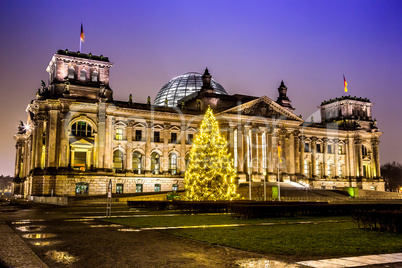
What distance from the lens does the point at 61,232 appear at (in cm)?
1925

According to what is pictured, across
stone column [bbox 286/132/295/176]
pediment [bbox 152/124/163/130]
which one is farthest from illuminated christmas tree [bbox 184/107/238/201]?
stone column [bbox 286/132/295/176]

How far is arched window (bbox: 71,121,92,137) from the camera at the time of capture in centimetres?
6831

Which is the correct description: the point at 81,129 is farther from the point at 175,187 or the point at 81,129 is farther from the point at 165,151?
the point at 175,187

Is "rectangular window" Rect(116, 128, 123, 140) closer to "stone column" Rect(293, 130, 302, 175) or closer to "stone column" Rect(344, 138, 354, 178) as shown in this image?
"stone column" Rect(293, 130, 302, 175)

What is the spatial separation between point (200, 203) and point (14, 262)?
2375 centimetres

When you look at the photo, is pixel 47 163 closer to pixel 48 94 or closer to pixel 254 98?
pixel 48 94

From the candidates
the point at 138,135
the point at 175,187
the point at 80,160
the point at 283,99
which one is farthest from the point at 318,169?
the point at 80,160

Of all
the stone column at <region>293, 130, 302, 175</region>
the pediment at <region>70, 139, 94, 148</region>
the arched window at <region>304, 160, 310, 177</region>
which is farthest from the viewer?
the arched window at <region>304, 160, 310, 177</region>

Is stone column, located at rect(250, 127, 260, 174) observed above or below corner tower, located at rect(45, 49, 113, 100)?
below

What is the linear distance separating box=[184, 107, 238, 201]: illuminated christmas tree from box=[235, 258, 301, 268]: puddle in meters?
29.3

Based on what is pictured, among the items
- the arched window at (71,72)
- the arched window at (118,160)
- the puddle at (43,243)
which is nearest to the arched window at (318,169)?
the arched window at (118,160)

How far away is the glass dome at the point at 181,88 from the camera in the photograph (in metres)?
100

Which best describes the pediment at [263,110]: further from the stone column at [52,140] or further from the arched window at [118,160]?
the stone column at [52,140]

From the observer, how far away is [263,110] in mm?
81438
